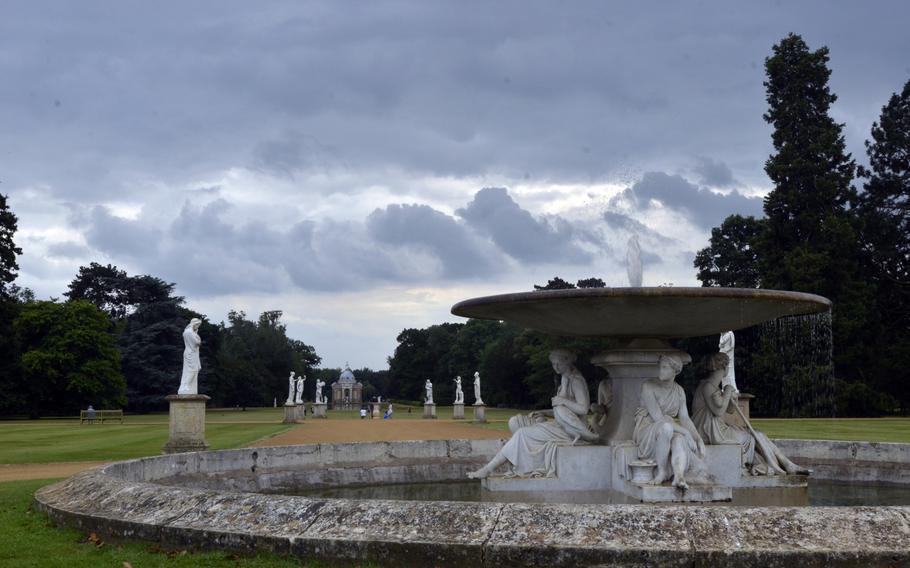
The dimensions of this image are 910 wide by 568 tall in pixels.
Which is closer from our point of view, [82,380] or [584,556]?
[584,556]

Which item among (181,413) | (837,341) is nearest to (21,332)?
(181,413)

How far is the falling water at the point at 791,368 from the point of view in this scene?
4169 centimetres

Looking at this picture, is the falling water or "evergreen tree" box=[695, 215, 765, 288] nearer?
the falling water

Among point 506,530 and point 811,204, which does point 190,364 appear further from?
point 811,204

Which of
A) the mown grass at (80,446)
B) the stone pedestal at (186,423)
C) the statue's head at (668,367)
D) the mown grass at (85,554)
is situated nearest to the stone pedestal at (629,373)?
the statue's head at (668,367)

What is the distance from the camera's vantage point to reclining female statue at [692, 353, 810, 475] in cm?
981

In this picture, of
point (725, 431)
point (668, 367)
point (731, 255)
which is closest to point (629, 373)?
point (668, 367)

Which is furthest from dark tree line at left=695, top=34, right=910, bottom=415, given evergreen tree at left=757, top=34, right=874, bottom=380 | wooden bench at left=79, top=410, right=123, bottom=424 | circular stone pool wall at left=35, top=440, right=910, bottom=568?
circular stone pool wall at left=35, top=440, right=910, bottom=568

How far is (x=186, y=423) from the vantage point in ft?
68.0

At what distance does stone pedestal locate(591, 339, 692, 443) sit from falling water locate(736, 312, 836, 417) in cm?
3288

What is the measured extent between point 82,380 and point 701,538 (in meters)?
57.3

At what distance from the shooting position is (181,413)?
20.7m

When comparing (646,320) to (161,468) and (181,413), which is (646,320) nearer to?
(161,468)

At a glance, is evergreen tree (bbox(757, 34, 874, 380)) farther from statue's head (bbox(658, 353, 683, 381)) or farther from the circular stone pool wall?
the circular stone pool wall
